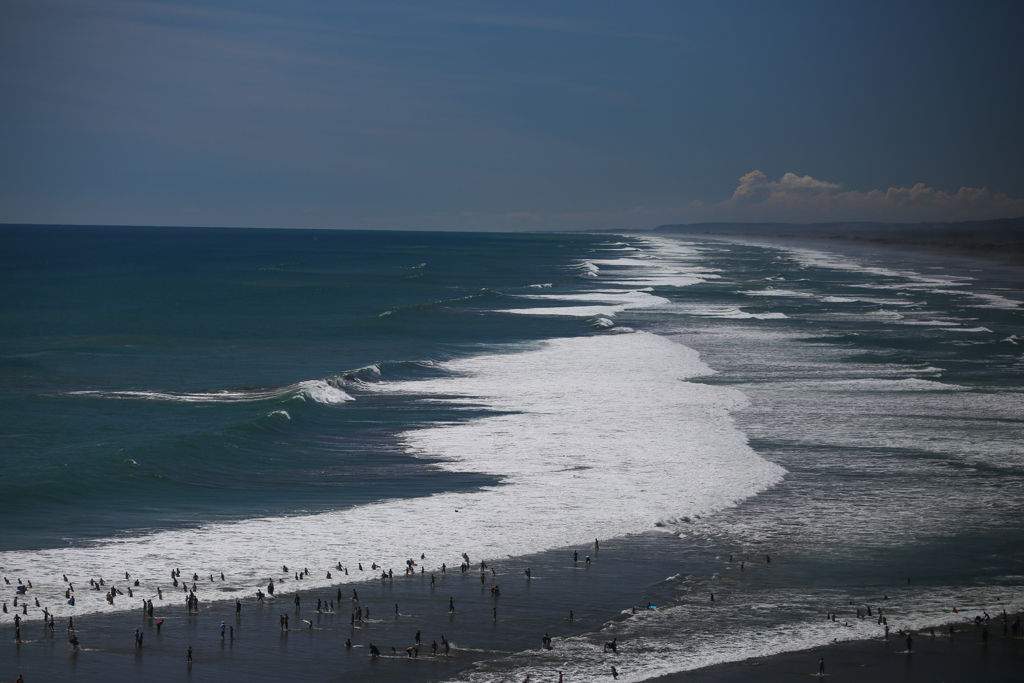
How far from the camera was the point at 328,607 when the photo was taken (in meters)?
22.8

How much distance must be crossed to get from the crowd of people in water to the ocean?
176mm

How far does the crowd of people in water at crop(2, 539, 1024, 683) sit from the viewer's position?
20.7 metres

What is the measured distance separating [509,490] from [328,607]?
1053 centimetres

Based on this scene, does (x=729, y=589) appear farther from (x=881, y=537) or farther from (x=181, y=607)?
(x=181, y=607)

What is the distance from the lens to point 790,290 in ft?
366

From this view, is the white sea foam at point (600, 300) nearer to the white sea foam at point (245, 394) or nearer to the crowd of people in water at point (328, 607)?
the white sea foam at point (245, 394)

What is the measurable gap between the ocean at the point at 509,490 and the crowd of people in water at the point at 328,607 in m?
0.18

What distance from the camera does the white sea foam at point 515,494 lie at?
985 inches

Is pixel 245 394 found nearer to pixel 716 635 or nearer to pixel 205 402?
pixel 205 402

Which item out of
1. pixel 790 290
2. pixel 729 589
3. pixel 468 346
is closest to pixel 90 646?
pixel 729 589

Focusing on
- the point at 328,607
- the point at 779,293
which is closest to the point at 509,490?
the point at 328,607

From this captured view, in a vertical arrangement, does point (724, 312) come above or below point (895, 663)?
above

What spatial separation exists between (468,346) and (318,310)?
29.3 meters

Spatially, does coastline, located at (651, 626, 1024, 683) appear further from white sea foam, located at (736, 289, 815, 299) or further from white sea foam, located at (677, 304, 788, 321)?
white sea foam, located at (736, 289, 815, 299)
